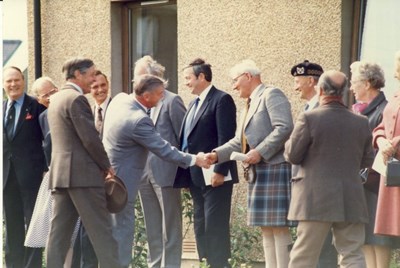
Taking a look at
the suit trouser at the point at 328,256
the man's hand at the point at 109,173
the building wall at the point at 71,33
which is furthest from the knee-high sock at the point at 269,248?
the building wall at the point at 71,33

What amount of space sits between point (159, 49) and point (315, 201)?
5217 millimetres

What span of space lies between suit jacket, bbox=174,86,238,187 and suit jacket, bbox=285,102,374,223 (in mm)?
1671

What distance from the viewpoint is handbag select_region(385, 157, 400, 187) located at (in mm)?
11328

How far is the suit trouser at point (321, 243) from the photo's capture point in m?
11.4

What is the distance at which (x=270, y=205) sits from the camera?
12.5 metres

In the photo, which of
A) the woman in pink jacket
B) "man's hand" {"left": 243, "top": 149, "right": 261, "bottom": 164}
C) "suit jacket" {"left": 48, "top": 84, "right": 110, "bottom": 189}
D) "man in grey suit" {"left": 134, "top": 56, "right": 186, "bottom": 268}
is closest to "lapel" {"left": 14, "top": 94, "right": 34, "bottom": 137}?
"man in grey suit" {"left": 134, "top": 56, "right": 186, "bottom": 268}

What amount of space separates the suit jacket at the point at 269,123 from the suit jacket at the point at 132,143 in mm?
685

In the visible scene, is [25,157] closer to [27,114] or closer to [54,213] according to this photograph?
[27,114]

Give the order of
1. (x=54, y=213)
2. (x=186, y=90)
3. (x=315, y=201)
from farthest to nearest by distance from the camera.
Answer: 1. (x=186, y=90)
2. (x=54, y=213)
3. (x=315, y=201)

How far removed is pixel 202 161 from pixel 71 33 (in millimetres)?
4342

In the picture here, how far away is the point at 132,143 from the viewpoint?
1270 centimetres

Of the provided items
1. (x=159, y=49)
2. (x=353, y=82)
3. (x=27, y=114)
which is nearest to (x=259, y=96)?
(x=353, y=82)

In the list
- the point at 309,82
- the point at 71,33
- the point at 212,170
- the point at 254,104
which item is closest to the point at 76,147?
the point at 212,170

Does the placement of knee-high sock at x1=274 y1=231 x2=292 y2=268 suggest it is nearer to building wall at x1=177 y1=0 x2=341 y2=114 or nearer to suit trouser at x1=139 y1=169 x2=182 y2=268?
suit trouser at x1=139 y1=169 x2=182 y2=268
